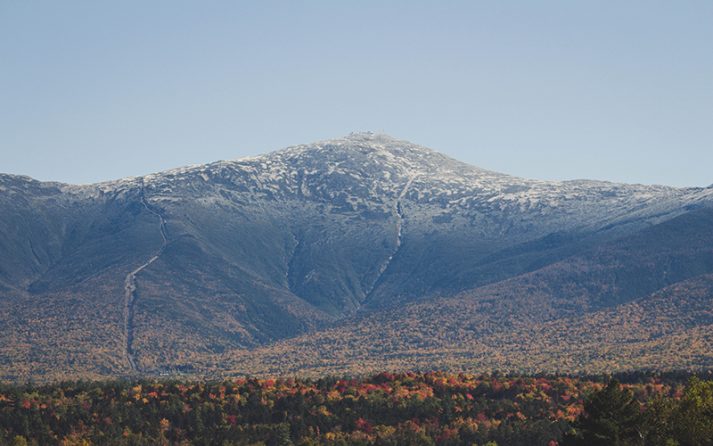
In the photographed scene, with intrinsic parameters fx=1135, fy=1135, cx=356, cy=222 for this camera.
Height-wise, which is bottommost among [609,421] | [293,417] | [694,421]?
[293,417]

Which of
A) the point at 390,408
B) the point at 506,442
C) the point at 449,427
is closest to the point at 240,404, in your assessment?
the point at 390,408

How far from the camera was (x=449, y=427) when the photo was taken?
175 meters

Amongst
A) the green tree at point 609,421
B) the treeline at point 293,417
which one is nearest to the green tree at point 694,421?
the green tree at point 609,421

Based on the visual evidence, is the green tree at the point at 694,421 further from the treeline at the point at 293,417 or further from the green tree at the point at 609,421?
the treeline at the point at 293,417

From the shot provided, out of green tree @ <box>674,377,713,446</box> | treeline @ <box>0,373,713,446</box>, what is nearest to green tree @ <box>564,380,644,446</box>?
green tree @ <box>674,377,713,446</box>

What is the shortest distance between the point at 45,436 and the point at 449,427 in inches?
2379

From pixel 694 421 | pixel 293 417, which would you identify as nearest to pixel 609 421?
pixel 694 421

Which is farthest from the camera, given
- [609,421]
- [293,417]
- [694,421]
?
[293,417]

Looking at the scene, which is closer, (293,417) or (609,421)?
(609,421)

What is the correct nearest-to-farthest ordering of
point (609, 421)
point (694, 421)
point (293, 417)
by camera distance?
point (609, 421)
point (694, 421)
point (293, 417)

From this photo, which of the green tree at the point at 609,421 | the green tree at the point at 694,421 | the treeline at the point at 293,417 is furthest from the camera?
the treeline at the point at 293,417

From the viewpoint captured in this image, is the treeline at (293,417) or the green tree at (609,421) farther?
the treeline at (293,417)

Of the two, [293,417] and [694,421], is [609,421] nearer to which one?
[694,421]

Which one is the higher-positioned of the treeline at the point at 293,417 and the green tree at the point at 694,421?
the green tree at the point at 694,421
